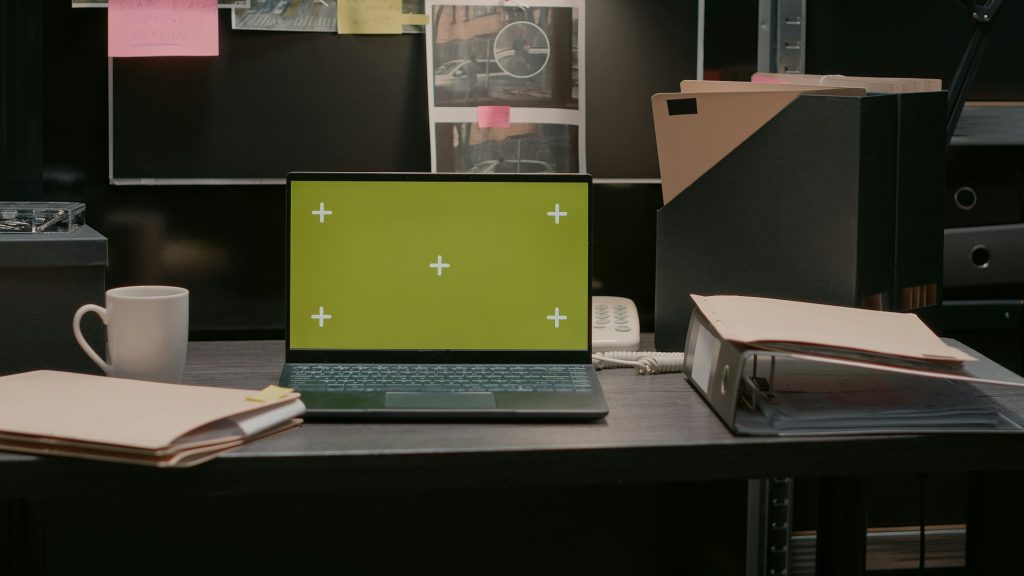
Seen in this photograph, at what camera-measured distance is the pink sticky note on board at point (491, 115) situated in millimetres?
1384

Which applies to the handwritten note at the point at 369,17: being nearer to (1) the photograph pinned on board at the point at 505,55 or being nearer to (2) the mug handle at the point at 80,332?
(1) the photograph pinned on board at the point at 505,55

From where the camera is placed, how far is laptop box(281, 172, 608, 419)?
44.1 inches

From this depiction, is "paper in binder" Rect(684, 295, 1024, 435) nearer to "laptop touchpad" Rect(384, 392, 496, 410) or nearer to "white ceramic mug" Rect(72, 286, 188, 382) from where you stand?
"laptop touchpad" Rect(384, 392, 496, 410)

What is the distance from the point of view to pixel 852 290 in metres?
1.10

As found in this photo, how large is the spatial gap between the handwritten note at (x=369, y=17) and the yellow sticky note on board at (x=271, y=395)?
58cm

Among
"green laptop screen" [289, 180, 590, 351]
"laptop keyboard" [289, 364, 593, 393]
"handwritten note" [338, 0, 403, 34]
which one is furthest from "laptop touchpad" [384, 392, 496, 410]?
"handwritten note" [338, 0, 403, 34]

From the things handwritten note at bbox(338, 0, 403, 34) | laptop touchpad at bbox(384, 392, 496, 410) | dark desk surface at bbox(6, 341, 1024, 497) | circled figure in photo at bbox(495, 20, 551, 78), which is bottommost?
dark desk surface at bbox(6, 341, 1024, 497)

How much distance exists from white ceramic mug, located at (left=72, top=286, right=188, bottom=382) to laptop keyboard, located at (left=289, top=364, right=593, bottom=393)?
12 cm

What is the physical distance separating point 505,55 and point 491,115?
0.27 feet

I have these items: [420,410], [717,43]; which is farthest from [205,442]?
[717,43]

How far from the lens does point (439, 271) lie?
3.70 ft

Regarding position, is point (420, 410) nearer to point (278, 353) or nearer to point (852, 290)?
point (278, 353)

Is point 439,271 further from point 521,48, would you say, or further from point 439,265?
point 521,48

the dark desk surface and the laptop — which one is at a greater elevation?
the laptop
